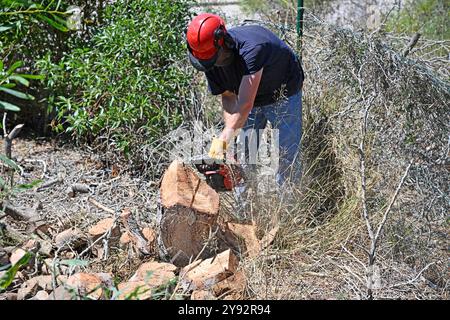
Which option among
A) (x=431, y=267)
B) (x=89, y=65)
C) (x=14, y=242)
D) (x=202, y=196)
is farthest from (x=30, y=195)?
(x=431, y=267)

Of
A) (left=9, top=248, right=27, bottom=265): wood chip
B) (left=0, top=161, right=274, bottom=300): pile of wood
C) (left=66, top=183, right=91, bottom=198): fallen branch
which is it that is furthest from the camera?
(left=66, top=183, right=91, bottom=198): fallen branch

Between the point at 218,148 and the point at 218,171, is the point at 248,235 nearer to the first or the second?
the point at 218,171

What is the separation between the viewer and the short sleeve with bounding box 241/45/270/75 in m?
3.94

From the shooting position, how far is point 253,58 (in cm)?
394

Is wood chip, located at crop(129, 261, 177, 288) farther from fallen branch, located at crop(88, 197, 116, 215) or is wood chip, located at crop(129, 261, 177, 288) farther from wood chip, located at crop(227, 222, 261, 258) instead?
fallen branch, located at crop(88, 197, 116, 215)

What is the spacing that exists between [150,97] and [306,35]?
4.26 ft

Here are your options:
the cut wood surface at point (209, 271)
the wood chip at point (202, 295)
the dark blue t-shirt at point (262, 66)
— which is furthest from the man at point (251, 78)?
the wood chip at point (202, 295)

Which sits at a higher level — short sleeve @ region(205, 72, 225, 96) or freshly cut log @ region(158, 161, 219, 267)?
short sleeve @ region(205, 72, 225, 96)

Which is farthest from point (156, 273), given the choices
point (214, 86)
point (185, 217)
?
point (214, 86)

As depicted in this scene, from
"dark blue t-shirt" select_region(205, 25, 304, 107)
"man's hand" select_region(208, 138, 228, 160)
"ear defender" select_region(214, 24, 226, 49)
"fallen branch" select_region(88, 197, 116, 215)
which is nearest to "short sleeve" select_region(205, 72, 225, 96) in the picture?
"dark blue t-shirt" select_region(205, 25, 304, 107)

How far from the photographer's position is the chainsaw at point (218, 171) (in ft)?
12.5

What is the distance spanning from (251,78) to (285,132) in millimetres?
555

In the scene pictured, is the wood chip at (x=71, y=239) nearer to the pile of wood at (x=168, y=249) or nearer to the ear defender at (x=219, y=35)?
the pile of wood at (x=168, y=249)

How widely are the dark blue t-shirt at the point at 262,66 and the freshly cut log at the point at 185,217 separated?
77cm
